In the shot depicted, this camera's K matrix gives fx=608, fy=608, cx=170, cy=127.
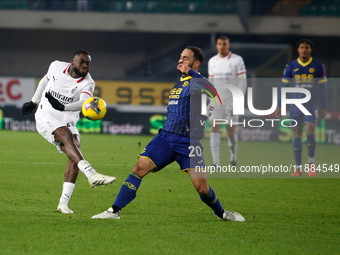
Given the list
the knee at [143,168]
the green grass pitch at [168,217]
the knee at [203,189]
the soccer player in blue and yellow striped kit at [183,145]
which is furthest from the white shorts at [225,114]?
the knee at [143,168]

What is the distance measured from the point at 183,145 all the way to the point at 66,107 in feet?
4.23

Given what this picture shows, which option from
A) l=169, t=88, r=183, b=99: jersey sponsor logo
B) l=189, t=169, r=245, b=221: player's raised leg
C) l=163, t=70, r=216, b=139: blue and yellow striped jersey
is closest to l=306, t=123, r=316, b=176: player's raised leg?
l=189, t=169, r=245, b=221: player's raised leg

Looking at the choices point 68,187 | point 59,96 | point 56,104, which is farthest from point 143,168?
point 59,96

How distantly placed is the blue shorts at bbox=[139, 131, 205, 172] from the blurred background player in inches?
180

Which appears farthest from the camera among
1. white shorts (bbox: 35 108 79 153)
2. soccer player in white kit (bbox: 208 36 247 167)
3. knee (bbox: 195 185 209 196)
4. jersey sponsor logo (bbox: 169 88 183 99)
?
soccer player in white kit (bbox: 208 36 247 167)

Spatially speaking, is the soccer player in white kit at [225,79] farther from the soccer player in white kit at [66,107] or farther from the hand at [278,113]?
the soccer player in white kit at [66,107]

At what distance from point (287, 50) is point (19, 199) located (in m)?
21.8

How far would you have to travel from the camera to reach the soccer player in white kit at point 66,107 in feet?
20.2

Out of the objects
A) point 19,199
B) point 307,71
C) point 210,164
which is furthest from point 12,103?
point 19,199

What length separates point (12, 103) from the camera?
23.1 m

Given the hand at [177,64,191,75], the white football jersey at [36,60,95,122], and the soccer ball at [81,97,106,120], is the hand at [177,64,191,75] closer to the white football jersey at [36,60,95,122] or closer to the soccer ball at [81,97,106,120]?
the soccer ball at [81,97,106,120]

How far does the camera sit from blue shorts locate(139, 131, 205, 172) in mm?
5676

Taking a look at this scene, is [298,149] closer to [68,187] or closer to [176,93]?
[176,93]

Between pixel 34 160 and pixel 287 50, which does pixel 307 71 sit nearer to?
pixel 34 160
